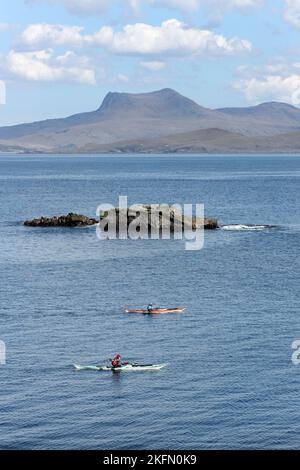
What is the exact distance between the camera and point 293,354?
64.6 meters

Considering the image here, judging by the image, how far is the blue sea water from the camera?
158ft

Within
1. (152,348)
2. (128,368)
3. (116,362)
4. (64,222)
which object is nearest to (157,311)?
(152,348)

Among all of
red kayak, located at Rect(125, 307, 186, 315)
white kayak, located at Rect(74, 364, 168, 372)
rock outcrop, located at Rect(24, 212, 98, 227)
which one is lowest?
white kayak, located at Rect(74, 364, 168, 372)

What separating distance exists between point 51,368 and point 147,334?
14188mm

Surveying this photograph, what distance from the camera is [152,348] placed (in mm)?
67188

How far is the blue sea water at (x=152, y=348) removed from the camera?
48.2 meters

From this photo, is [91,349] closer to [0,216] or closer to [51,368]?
[51,368]

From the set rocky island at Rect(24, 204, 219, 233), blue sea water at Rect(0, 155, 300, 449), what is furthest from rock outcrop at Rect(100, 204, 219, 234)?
blue sea water at Rect(0, 155, 300, 449)

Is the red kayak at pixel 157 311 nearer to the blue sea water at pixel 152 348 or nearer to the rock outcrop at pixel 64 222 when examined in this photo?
the blue sea water at pixel 152 348

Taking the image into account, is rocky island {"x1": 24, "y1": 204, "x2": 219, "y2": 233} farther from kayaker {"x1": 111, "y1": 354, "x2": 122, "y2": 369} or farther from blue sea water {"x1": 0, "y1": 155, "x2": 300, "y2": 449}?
kayaker {"x1": 111, "y1": 354, "x2": 122, "y2": 369}

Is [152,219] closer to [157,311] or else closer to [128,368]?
[157,311]

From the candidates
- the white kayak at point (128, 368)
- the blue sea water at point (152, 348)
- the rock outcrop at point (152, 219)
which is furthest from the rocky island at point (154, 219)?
the white kayak at point (128, 368)
